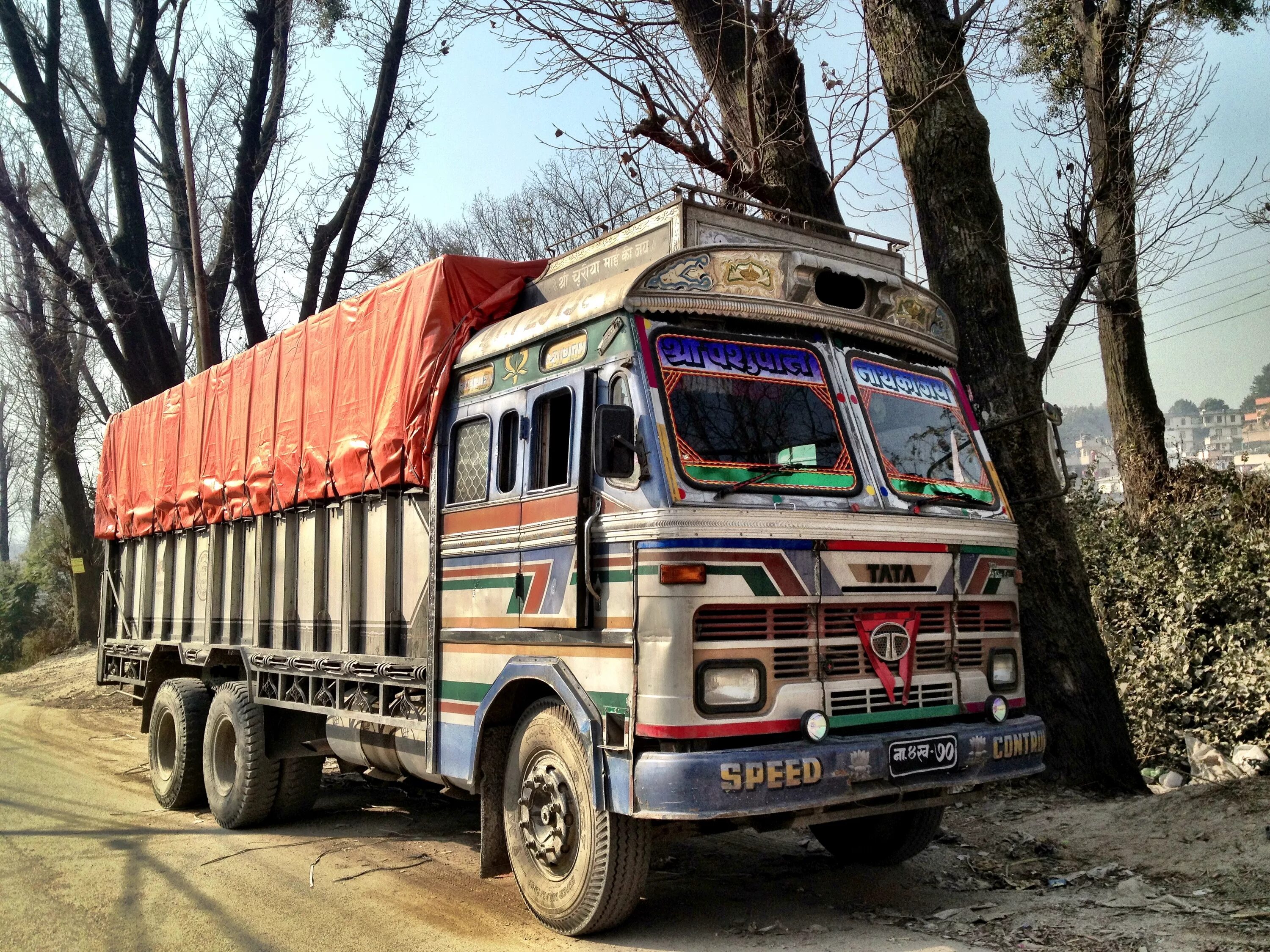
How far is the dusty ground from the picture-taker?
5.06 m

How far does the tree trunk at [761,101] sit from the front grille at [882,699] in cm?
563

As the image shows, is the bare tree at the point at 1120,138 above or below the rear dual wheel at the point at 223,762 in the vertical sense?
above

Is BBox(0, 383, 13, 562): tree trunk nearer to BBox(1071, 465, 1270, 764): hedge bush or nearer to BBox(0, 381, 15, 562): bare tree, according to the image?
BBox(0, 381, 15, 562): bare tree

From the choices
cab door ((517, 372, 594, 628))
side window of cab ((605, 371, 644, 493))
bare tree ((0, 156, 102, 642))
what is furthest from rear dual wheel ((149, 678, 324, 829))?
bare tree ((0, 156, 102, 642))

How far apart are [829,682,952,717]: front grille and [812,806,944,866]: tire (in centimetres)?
94

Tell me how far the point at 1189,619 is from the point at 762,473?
19.5 feet

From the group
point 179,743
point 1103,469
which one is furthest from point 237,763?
point 1103,469

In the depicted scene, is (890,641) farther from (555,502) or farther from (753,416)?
(555,502)

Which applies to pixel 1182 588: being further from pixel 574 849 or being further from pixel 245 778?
pixel 245 778

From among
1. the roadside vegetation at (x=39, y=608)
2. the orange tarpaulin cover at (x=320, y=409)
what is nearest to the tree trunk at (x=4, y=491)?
the roadside vegetation at (x=39, y=608)

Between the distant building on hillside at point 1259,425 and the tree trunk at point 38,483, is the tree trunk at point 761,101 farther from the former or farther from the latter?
the tree trunk at point 38,483

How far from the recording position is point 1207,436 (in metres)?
74.1

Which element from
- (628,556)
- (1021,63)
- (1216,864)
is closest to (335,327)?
(628,556)

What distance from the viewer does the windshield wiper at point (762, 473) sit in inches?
191
